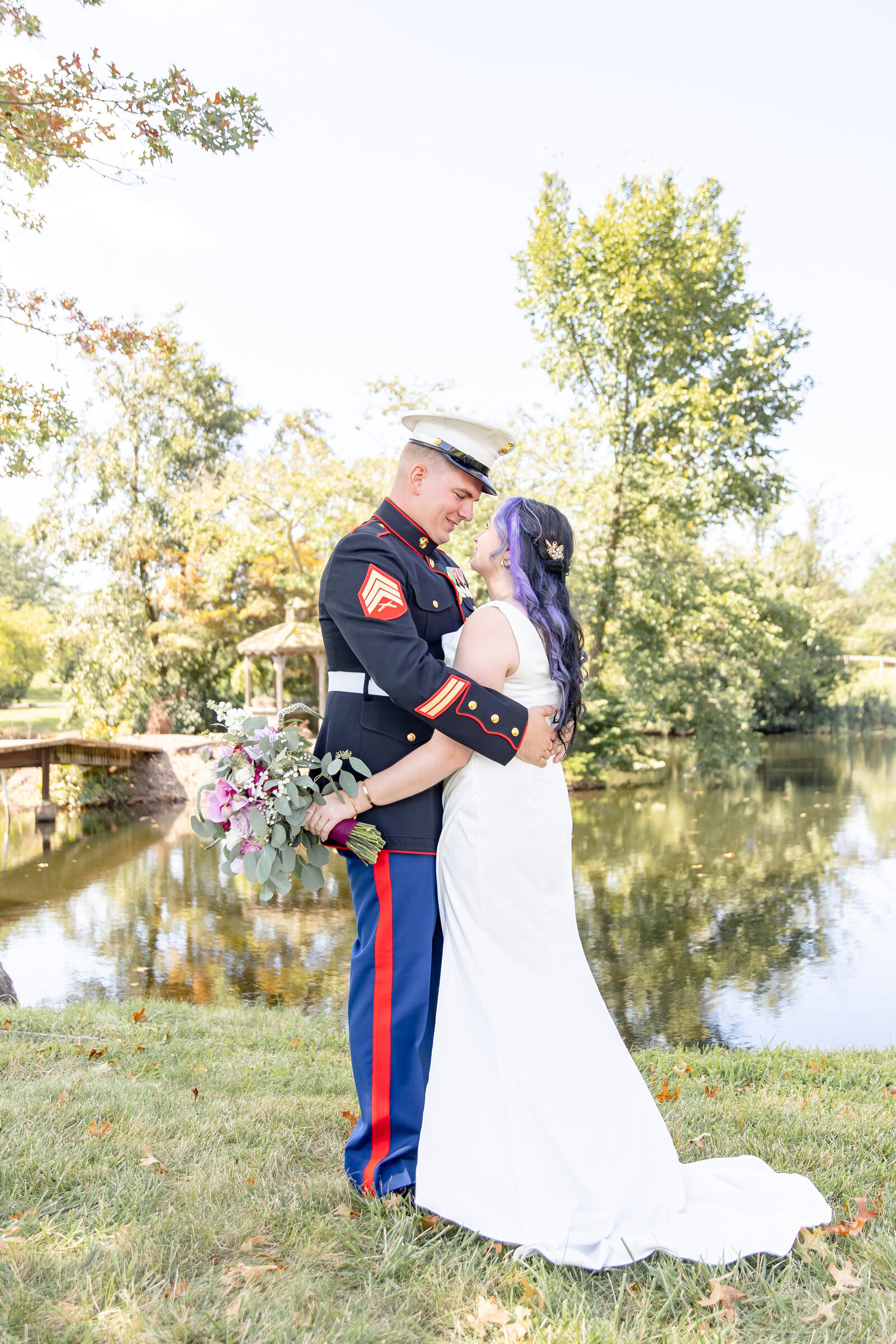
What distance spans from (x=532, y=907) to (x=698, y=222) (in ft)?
64.9

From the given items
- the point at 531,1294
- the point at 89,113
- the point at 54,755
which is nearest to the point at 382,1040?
the point at 531,1294

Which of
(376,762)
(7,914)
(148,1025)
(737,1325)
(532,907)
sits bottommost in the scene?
(7,914)

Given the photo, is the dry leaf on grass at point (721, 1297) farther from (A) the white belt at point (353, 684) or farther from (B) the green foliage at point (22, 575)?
(B) the green foliage at point (22, 575)

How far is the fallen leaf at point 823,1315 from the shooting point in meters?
2.05

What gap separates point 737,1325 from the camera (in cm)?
206

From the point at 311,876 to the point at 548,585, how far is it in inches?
41.7

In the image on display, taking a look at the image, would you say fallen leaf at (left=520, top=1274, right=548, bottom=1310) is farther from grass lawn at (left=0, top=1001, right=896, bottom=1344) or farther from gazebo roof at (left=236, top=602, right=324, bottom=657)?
gazebo roof at (left=236, top=602, right=324, bottom=657)

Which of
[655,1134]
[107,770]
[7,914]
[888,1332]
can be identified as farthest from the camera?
[107,770]

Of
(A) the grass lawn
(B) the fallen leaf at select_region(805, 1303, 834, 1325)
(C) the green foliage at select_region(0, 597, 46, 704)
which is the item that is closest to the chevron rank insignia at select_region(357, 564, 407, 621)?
(A) the grass lawn

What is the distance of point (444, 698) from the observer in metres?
2.43

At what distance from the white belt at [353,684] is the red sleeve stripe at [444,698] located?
0.21 m

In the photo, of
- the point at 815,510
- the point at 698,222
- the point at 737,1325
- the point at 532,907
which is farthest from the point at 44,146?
the point at 815,510

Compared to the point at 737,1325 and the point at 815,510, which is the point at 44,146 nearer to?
the point at 737,1325

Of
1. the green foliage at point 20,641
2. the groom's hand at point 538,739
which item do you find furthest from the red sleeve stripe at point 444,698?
the green foliage at point 20,641
